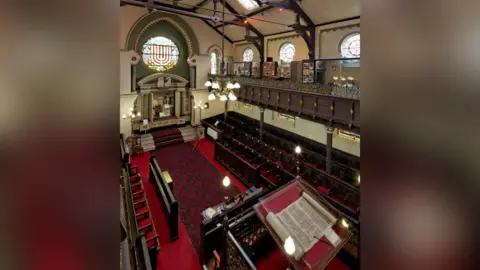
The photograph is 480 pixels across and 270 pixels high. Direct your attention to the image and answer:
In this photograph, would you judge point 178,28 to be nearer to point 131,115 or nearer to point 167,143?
point 131,115

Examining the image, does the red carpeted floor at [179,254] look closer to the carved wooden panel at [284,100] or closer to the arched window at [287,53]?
the carved wooden panel at [284,100]

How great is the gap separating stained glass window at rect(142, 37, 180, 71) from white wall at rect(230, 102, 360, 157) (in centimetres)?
688

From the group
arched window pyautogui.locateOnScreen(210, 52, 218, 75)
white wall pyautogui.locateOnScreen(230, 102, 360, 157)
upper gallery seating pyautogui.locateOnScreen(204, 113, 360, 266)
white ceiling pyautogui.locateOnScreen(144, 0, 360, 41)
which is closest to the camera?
upper gallery seating pyautogui.locateOnScreen(204, 113, 360, 266)

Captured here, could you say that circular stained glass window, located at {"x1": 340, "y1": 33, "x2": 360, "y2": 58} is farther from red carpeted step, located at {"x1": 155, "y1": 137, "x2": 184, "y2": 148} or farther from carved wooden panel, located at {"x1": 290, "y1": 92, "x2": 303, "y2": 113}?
red carpeted step, located at {"x1": 155, "y1": 137, "x2": 184, "y2": 148}

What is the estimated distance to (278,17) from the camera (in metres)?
16.2

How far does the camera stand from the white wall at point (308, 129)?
13.2 meters

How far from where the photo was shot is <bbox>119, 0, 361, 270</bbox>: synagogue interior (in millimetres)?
6422

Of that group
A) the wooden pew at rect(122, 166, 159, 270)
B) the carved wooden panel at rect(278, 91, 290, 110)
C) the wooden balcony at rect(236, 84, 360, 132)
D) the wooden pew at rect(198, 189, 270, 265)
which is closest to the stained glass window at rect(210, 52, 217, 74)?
the wooden balcony at rect(236, 84, 360, 132)

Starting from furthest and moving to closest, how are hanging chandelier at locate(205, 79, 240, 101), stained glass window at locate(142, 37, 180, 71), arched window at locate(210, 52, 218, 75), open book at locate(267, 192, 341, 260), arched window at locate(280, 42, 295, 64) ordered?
arched window at locate(210, 52, 218, 75)
stained glass window at locate(142, 37, 180, 71)
arched window at locate(280, 42, 295, 64)
hanging chandelier at locate(205, 79, 240, 101)
open book at locate(267, 192, 341, 260)
